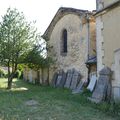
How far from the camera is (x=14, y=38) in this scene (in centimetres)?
2350

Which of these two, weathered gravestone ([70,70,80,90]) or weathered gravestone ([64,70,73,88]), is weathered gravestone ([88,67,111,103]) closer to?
weathered gravestone ([70,70,80,90])

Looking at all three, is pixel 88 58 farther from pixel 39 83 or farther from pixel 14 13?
pixel 39 83

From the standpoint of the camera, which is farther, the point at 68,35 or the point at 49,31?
the point at 49,31

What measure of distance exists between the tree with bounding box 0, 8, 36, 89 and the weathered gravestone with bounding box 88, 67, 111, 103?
10.5 meters

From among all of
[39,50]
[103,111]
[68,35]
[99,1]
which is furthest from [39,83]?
[103,111]

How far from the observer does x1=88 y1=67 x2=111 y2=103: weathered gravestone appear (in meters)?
13.7

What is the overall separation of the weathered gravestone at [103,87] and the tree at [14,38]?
34.4ft

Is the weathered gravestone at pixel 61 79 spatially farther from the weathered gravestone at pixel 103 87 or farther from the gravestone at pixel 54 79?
the weathered gravestone at pixel 103 87

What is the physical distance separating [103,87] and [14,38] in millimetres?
11277

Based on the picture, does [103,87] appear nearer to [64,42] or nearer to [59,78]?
[59,78]

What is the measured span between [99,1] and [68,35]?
8.34 meters

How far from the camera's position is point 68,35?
23.5 m

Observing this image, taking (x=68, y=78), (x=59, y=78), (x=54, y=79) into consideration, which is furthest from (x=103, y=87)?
(x=54, y=79)

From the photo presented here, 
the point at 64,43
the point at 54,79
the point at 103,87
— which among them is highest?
the point at 64,43
